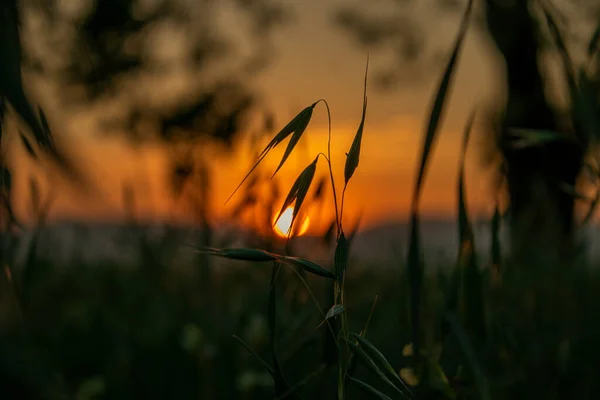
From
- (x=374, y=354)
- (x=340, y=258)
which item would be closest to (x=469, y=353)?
(x=374, y=354)

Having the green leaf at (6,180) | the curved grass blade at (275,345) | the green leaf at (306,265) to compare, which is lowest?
Answer: the curved grass blade at (275,345)

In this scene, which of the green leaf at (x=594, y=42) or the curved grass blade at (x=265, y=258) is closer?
the curved grass blade at (x=265, y=258)

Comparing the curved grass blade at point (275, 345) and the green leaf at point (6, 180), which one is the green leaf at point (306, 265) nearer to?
the curved grass blade at point (275, 345)

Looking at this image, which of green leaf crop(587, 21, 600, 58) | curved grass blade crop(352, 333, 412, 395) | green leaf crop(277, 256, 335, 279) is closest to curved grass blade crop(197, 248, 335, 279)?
green leaf crop(277, 256, 335, 279)

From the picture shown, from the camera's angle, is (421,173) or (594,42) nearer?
(421,173)

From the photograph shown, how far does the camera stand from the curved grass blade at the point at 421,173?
93cm

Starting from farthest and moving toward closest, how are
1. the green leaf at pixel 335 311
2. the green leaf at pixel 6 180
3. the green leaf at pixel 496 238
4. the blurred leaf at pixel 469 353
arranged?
the green leaf at pixel 496 238, the blurred leaf at pixel 469 353, the green leaf at pixel 6 180, the green leaf at pixel 335 311

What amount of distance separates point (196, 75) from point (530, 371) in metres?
1.68

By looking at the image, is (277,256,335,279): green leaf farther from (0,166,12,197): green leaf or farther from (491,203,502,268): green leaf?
(491,203,502,268): green leaf

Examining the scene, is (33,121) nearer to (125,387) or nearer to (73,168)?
(73,168)

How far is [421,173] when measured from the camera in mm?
931

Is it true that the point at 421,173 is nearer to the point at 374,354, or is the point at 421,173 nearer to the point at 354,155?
the point at 354,155

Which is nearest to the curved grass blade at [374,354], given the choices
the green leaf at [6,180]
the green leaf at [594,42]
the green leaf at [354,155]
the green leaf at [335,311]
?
the green leaf at [335,311]

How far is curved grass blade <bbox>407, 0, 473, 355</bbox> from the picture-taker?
3.07 ft
